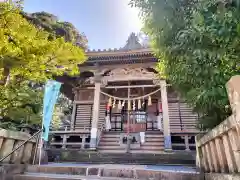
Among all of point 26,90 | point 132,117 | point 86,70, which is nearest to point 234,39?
point 26,90

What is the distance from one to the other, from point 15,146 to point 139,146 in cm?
661

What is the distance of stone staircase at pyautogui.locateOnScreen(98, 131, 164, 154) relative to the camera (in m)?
9.84

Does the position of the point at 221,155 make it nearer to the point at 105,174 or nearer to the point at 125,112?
the point at 105,174

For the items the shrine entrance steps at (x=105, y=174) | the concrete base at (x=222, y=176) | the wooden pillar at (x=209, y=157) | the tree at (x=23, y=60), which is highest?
the tree at (x=23, y=60)

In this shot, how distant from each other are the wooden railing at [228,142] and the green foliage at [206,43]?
1.67 feet

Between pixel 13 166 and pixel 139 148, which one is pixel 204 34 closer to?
pixel 13 166

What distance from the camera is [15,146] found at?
5.30 metres

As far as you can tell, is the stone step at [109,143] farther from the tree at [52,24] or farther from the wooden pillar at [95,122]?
the tree at [52,24]

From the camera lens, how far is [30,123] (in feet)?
24.6

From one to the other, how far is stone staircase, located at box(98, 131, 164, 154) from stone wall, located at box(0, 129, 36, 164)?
4.57 metres

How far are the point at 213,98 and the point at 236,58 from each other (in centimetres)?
75

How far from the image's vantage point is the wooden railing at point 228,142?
238 cm

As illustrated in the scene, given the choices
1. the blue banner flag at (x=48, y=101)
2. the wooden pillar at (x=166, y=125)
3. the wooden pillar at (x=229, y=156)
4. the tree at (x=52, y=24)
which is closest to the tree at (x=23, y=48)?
the blue banner flag at (x=48, y=101)

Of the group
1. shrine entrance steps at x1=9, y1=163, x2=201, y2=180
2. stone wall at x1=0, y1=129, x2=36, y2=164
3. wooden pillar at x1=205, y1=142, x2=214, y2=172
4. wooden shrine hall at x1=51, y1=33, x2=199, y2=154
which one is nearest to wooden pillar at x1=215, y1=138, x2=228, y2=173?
wooden pillar at x1=205, y1=142, x2=214, y2=172
